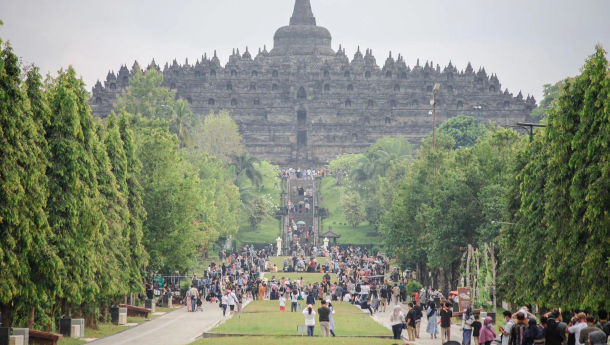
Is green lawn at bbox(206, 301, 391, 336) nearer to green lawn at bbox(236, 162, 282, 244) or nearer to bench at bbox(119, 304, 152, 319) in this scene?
bench at bbox(119, 304, 152, 319)

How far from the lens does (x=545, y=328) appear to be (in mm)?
29484

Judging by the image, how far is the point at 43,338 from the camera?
120 feet

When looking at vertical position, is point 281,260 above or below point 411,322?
below

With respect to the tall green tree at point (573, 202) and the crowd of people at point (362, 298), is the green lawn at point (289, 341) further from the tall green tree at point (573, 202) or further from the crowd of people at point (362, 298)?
the tall green tree at point (573, 202)

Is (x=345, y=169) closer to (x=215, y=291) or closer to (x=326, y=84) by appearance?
(x=326, y=84)

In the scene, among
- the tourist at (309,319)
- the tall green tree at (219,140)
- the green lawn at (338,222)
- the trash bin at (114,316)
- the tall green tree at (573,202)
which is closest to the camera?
the tall green tree at (573,202)

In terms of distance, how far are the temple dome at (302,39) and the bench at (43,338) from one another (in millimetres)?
148208

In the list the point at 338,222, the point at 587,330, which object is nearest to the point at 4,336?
the point at 587,330

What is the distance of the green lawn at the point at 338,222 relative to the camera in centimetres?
10741

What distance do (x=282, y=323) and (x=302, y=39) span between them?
14016cm

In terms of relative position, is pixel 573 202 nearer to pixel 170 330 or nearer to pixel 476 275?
pixel 170 330

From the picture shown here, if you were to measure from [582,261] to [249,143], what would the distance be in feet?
417

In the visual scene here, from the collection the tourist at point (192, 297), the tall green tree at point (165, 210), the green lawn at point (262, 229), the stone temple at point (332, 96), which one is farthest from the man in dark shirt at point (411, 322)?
the stone temple at point (332, 96)

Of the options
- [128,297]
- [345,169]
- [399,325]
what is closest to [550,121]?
[399,325]
